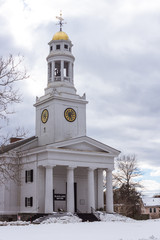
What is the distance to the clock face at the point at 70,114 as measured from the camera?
45.1 m

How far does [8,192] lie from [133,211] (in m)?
23.2

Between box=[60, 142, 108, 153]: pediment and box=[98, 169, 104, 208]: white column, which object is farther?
box=[98, 169, 104, 208]: white column

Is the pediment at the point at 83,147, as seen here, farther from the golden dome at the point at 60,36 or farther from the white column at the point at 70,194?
the golden dome at the point at 60,36

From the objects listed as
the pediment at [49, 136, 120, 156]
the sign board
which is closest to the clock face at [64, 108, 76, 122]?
the pediment at [49, 136, 120, 156]

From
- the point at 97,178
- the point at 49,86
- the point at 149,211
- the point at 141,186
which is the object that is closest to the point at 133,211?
the point at 141,186

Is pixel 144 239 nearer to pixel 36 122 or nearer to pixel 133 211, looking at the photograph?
pixel 36 122

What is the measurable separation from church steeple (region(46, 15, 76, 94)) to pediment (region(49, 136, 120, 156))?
8091 mm

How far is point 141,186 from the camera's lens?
55.4 m

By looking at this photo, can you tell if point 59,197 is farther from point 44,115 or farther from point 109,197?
point 44,115

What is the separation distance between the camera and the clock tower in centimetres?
4438

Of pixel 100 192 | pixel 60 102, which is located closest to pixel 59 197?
pixel 100 192

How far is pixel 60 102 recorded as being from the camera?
148 feet

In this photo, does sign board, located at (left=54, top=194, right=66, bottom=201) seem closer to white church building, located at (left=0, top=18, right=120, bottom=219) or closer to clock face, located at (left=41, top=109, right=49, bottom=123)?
white church building, located at (left=0, top=18, right=120, bottom=219)

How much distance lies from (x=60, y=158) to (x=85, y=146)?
3.76 metres
